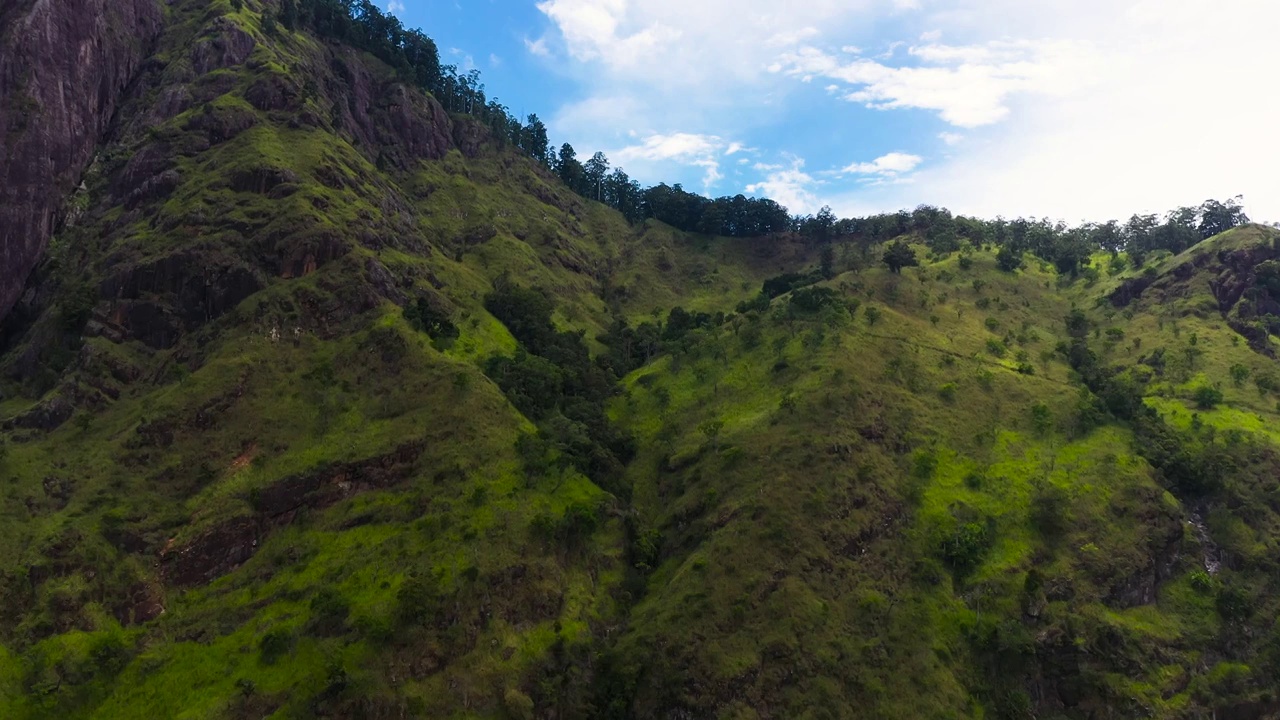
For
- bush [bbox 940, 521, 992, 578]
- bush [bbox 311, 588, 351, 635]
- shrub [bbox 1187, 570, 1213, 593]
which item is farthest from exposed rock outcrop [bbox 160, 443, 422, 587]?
shrub [bbox 1187, 570, 1213, 593]

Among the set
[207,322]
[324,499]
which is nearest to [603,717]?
[324,499]

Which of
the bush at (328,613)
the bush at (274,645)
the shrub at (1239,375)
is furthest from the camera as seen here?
the shrub at (1239,375)

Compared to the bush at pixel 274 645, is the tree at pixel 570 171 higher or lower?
higher

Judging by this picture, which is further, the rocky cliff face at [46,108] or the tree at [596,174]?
the tree at [596,174]

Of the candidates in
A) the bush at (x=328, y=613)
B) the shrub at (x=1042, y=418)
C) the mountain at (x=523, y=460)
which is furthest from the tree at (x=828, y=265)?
the bush at (x=328, y=613)

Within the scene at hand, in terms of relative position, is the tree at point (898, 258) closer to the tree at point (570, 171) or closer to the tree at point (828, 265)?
the tree at point (828, 265)

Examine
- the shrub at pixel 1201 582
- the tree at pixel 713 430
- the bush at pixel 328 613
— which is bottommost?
the shrub at pixel 1201 582

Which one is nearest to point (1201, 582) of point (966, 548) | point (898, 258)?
point (966, 548)
